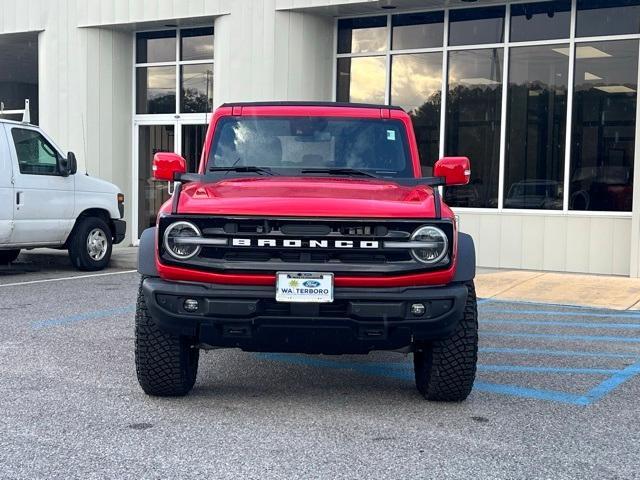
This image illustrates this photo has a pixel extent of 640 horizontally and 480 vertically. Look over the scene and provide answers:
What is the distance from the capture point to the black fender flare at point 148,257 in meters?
5.04

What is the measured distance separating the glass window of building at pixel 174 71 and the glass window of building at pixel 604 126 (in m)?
6.55

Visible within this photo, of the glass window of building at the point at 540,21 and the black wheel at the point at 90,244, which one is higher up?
the glass window of building at the point at 540,21

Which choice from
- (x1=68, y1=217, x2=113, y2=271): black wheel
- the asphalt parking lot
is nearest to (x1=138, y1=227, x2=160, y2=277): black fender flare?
the asphalt parking lot

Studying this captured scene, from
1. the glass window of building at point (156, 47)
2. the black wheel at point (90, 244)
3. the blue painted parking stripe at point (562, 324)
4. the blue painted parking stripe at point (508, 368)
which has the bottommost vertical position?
the blue painted parking stripe at point (562, 324)

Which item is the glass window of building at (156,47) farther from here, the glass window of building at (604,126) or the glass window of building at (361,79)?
the glass window of building at (604,126)

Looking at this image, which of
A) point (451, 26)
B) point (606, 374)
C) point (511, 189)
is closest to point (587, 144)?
point (511, 189)

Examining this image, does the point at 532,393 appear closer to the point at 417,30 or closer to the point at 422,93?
the point at 422,93

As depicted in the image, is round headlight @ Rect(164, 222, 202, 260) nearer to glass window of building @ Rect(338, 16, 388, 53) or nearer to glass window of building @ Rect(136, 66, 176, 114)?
glass window of building @ Rect(338, 16, 388, 53)

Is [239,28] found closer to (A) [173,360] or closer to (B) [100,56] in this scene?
(B) [100,56]

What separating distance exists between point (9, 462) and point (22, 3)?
14458 mm

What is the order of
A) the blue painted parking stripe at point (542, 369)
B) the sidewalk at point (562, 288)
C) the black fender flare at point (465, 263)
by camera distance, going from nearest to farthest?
the black fender flare at point (465, 263), the blue painted parking stripe at point (542, 369), the sidewalk at point (562, 288)

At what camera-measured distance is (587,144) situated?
12945 mm

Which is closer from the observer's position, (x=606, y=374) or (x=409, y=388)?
(x=409, y=388)

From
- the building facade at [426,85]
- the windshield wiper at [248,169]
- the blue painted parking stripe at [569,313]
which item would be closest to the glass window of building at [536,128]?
the building facade at [426,85]
